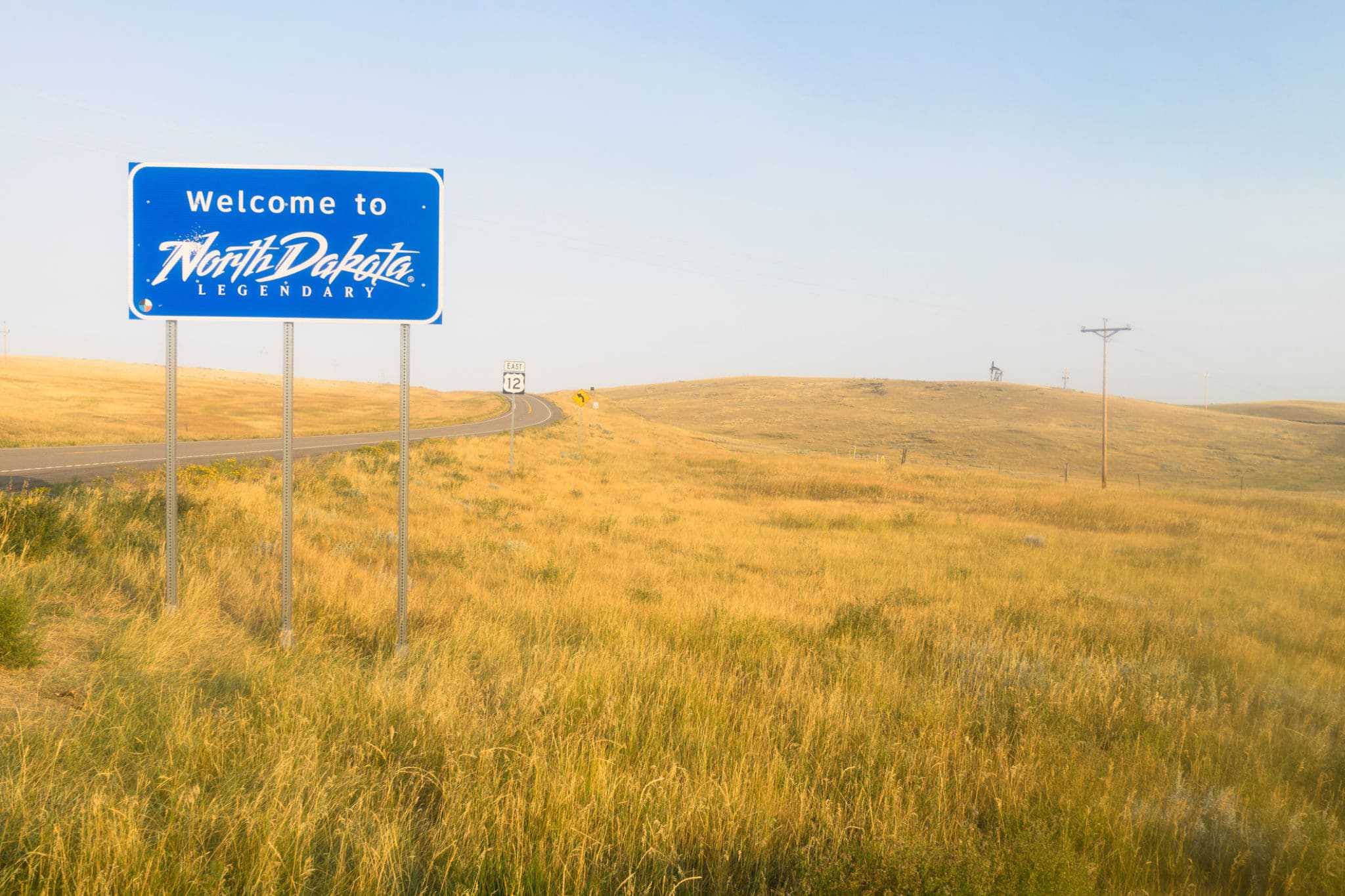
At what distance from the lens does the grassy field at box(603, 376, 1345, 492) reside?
64500 mm

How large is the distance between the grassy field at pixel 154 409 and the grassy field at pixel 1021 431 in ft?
120

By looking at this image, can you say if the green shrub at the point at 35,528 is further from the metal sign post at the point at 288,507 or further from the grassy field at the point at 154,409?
the grassy field at the point at 154,409

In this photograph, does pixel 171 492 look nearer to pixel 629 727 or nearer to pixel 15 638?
pixel 15 638

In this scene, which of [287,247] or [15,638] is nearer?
[15,638]

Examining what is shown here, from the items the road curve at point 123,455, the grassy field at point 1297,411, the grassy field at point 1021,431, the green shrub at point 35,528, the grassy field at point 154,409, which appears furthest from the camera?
the grassy field at point 1297,411

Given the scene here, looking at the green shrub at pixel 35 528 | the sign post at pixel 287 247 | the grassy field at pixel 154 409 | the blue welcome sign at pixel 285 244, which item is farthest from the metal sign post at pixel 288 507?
the grassy field at pixel 154 409

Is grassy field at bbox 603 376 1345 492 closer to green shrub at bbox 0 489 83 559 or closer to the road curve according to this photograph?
the road curve

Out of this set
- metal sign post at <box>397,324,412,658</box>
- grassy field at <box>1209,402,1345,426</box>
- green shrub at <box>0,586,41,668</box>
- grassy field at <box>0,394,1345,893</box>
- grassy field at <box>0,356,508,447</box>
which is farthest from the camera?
grassy field at <box>1209,402,1345,426</box>

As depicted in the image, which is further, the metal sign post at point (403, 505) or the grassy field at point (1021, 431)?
the grassy field at point (1021, 431)

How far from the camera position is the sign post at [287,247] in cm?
624

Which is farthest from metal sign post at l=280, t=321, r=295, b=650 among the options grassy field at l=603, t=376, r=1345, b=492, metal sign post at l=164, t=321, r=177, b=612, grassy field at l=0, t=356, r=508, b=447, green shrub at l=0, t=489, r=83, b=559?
grassy field at l=603, t=376, r=1345, b=492

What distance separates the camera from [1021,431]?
83.1 meters

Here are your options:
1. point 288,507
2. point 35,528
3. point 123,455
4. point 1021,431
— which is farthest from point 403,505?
point 1021,431

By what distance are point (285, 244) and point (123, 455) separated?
74.5 ft
